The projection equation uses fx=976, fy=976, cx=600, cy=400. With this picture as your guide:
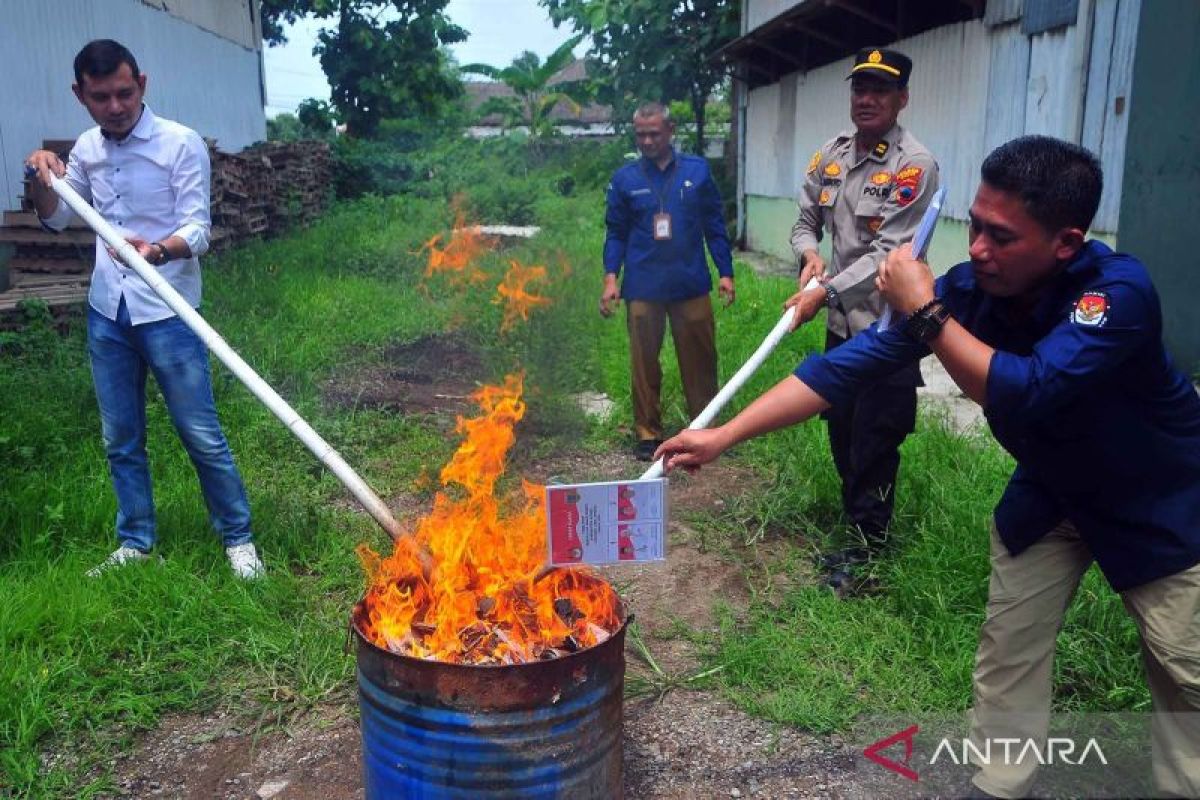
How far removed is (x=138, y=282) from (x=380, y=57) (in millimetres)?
21501

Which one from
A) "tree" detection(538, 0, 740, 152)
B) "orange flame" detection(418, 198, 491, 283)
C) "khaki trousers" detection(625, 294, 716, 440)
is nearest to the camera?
"khaki trousers" detection(625, 294, 716, 440)

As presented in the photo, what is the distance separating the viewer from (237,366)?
3600 mm

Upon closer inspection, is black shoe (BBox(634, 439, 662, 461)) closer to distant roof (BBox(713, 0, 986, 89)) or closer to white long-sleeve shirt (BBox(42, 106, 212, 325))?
white long-sleeve shirt (BBox(42, 106, 212, 325))

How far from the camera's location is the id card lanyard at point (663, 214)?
630cm

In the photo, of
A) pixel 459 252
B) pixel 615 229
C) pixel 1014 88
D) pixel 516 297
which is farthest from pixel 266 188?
pixel 1014 88

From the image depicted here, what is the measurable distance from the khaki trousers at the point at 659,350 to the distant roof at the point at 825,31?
4.68 meters

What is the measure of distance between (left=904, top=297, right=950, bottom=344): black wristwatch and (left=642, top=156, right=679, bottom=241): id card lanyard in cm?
391

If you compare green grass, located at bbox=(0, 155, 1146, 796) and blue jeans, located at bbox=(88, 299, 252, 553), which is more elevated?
blue jeans, located at bbox=(88, 299, 252, 553)

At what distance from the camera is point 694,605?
4535 millimetres

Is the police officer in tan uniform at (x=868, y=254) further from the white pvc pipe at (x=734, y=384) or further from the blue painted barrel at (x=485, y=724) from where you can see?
the blue painted barrel at (x=485, y=724)

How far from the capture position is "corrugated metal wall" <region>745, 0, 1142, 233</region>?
269 inches

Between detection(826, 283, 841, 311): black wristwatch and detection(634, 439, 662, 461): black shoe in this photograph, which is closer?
detection(826, 283, 841, 311): black wristwatch

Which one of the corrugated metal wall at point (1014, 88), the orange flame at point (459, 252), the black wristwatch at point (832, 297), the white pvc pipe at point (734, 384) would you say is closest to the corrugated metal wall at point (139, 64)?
the orange flame at point (459, 252)

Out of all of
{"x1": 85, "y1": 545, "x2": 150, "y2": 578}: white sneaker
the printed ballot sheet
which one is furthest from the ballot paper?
{"x1": 85, "y1": 545, "x2": 150, "y2": 578}: white sneaker
